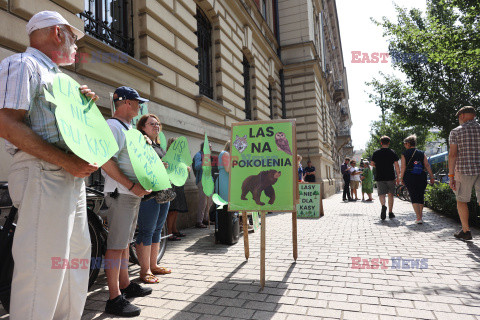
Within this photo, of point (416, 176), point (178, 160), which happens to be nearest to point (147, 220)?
point (178, 160)

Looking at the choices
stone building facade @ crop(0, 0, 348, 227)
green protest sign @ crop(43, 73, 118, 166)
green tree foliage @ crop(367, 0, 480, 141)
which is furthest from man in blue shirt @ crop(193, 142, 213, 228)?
green tree foliage @ crop(367, 0, 480, 141)

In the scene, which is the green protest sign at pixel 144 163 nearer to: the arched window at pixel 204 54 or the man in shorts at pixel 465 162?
the man in shorts at pixel 465 162

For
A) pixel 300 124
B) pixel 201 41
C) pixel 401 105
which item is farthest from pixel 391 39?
pixel 201 41

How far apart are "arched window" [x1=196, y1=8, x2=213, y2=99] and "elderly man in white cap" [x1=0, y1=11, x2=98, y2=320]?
7.80 metres

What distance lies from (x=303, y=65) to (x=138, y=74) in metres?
13.0

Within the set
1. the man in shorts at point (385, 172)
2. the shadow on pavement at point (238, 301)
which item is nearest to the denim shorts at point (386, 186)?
the man in shorts at point (385, 172)

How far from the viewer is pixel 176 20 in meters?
7.54

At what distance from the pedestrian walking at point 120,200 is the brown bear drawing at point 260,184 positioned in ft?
4.50

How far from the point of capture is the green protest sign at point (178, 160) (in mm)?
3602

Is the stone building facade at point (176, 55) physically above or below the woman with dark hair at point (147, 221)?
above

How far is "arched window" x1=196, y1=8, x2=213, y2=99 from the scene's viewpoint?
374 inches

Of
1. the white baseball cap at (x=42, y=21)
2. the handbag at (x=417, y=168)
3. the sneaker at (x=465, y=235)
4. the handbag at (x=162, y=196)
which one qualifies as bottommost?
the sneaker at (x=465, y=235)

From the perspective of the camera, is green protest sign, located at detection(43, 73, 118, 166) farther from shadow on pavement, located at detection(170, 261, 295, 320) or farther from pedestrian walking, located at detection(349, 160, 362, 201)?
pedestrian walking, located at detection(349, 160, 362, 201)

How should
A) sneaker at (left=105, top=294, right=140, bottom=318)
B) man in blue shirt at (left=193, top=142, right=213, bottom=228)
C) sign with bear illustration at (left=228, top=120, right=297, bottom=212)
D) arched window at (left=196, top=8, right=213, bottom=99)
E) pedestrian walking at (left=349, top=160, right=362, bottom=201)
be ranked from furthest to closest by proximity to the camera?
pedestrian walking at (left=349, top=160, right=362, bottom=201), arched window at (left=196, top=8, right=213, bottom=99), man in blue shirt at (left=193, top=142, right=213, bottom=228), sign with bear illustration at (left=228, top=120, right=297, bottom=212), sneaker at (left=105, top=294, right=140, bottom=318)
